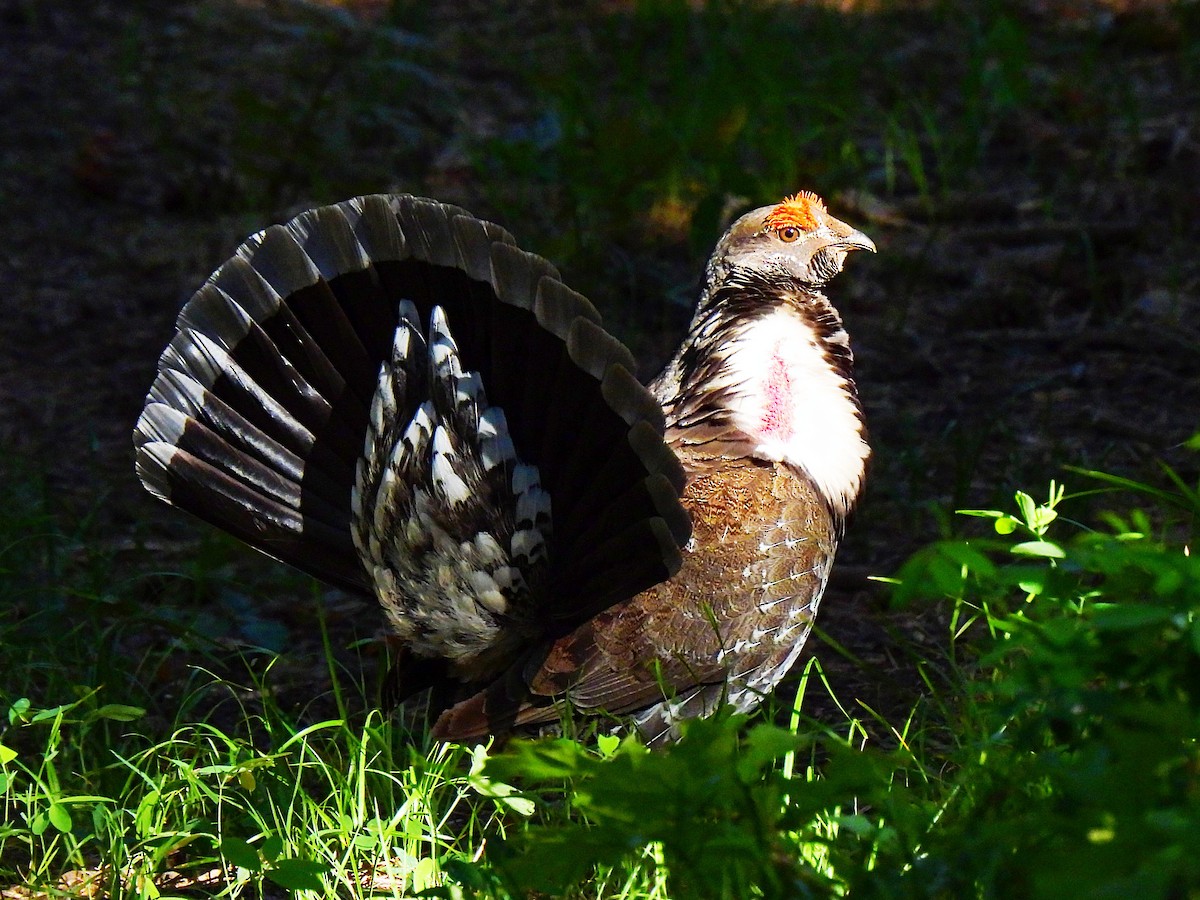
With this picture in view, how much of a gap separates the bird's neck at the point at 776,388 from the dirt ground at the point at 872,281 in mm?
600

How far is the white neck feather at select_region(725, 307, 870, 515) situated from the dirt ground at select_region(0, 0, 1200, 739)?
22.7 inches

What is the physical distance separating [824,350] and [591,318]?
99cm

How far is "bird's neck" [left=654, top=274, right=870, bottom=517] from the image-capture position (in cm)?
365

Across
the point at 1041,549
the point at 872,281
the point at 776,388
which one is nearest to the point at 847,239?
the point at 776,388

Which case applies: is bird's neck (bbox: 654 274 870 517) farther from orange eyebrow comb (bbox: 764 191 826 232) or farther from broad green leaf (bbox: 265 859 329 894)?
broad green leaf (bbox: 265 859 329 894)

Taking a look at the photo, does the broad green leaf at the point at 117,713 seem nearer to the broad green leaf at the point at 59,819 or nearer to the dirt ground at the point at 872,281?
the broad green leaf at the point at 59,819

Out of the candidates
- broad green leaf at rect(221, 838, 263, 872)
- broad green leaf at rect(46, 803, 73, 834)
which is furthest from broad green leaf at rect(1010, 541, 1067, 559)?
broad green leaf at rect(46, 803, 73, 834)

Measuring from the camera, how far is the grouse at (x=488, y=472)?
3.10m

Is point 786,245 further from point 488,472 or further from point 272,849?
point 272,849

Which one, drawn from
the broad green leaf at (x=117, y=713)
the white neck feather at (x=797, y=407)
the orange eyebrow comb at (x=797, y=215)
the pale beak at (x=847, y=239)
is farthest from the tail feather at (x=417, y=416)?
the pale beak at (x=847, y=239)

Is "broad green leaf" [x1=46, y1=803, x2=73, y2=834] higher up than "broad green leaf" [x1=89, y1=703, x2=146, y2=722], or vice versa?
"broad green leaf" [x1=89, y1=703, x2=146, y2=722]

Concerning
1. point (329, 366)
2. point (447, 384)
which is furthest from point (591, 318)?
point (329, 366)

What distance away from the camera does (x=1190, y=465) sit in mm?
4750

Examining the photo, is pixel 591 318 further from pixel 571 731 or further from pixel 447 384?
pixel 571 731
